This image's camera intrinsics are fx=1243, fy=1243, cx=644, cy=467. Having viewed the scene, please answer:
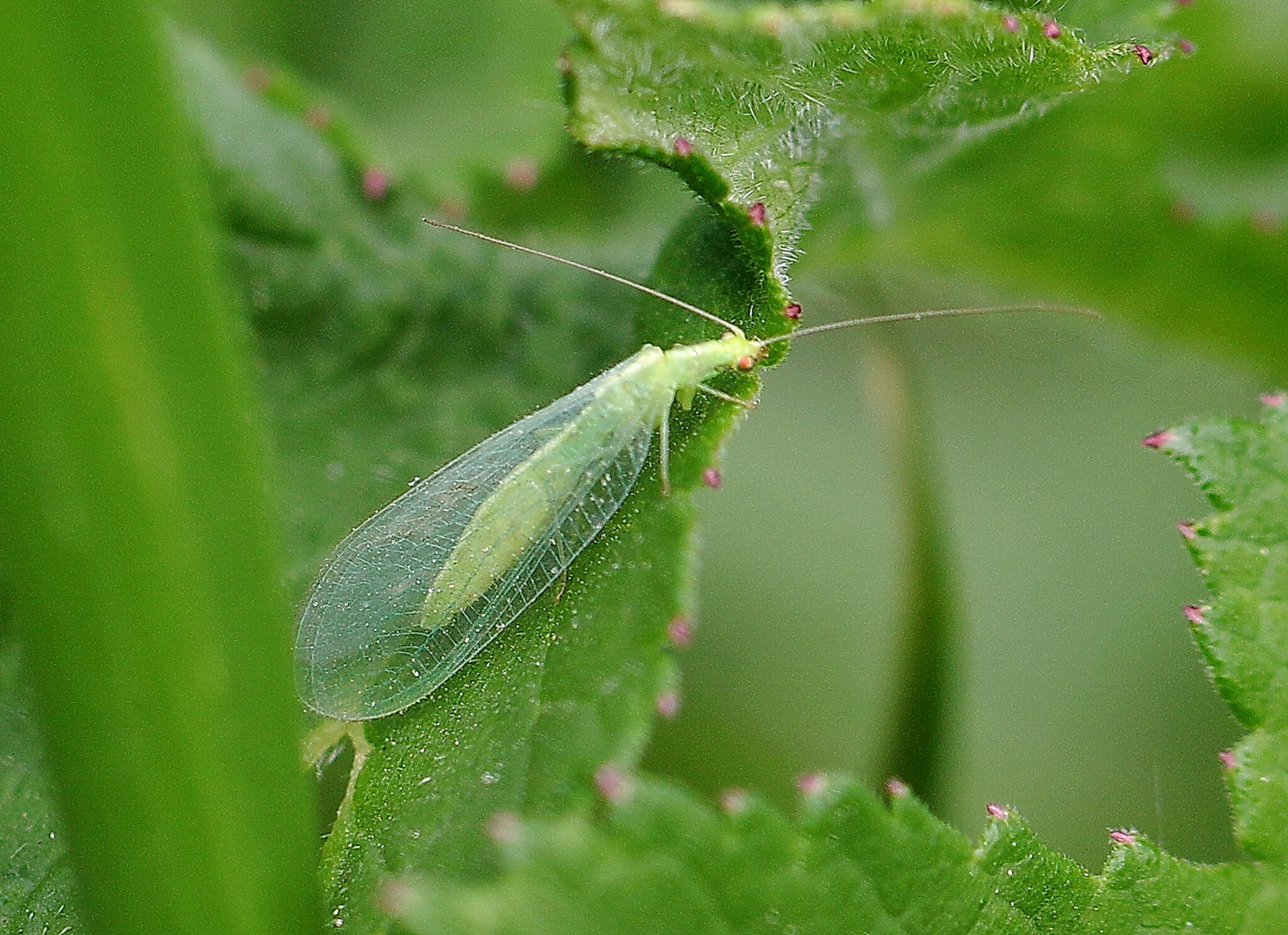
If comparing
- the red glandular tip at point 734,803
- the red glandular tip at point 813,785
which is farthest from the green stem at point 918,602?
the red glandular tip at point 734,803

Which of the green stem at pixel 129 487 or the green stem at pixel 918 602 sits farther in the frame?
the green stem at pixel 918 602

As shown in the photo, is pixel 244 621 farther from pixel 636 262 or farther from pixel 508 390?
pixel 636 262

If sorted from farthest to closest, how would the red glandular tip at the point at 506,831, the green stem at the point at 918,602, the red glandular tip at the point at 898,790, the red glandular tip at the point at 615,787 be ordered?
the green stem at the point at 918,602, the red glandular tip at the point at 898,790, the red glandular tip at the point at 615,787, the red glandular tip at the point at 506,831

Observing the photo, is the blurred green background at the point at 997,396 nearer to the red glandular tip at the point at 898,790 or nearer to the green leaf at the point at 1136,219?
the green leaf at the point at 1136,219

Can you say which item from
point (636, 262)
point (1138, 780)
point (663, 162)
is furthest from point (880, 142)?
point (1138, 780)

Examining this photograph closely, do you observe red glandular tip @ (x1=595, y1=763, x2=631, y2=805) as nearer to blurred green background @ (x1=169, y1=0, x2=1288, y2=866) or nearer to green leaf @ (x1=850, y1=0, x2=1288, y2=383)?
blurred green background @ (x1=169, y1=0, x2=1288, y2=866)

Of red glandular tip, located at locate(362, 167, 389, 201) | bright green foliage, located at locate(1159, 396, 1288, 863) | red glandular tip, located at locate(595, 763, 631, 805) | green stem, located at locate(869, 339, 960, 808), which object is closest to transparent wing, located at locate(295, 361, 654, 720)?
red glandular tip, located at locate(595, 763, 631, 805)

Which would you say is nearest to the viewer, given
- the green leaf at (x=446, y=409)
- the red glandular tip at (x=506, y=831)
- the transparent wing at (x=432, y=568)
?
the red glandular tip at (x=506, y=831)

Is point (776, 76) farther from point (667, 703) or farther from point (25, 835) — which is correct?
point (25, 835)
